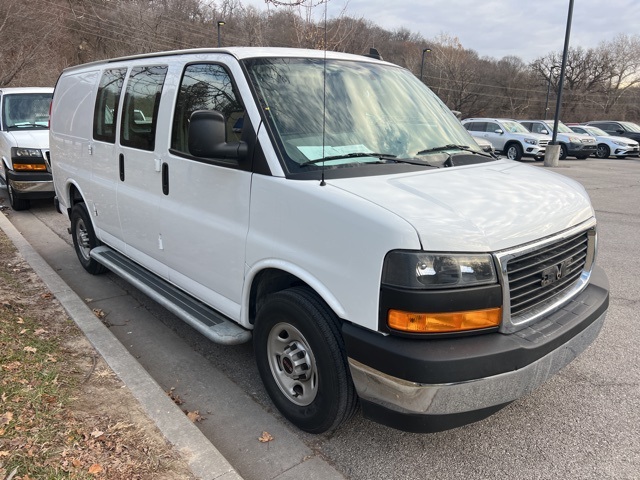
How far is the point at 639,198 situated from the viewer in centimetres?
1189

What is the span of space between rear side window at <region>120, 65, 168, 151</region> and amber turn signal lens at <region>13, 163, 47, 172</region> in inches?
207

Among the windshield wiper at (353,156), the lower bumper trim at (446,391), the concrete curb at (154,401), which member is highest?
the windshield wiper at (353,156)

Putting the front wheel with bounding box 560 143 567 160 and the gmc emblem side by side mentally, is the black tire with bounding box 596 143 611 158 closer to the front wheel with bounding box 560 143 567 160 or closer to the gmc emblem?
the front wheel with bounding box 560 143 567 160

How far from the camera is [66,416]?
9.44 feet

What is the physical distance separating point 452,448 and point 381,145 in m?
1.85

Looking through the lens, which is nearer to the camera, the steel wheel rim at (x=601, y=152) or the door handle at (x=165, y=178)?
the door handle at (x=165, y=178)

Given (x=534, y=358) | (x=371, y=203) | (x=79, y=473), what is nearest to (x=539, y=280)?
(x=534, y=358)

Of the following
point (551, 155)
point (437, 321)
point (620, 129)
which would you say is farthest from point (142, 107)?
point (620, 129)

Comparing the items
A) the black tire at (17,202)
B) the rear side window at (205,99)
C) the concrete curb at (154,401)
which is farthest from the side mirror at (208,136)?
the black tire at (17,202)

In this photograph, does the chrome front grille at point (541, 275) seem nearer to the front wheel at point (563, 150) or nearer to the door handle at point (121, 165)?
the door handle at point (121, 165)

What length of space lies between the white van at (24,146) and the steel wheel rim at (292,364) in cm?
737

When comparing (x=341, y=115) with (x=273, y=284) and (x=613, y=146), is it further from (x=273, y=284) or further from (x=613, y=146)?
(x=613, y=146)

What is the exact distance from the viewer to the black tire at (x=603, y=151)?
82.8 feet

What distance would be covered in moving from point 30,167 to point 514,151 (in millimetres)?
18796
